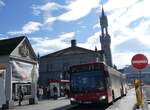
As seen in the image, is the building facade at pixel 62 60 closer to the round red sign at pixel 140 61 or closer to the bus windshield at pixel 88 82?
the bus windshield at pixel 88 82

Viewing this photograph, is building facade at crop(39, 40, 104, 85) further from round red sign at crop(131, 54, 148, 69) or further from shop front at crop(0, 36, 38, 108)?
round red sign at crop(131, 54, 148, 69)

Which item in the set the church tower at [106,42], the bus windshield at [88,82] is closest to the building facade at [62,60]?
the church tower at [106,42]

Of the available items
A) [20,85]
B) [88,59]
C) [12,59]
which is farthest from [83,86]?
[88,59]

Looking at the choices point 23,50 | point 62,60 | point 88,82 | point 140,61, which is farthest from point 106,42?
point 140,61

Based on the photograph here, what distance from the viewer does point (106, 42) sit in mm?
110625

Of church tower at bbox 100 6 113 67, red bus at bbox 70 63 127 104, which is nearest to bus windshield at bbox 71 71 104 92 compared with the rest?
red bus at bbox 70 63 127 104

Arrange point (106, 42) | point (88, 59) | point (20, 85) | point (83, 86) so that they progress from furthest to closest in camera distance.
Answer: point (106, 42)
point (88, 59)
point (20, 85)
point (83, 86)

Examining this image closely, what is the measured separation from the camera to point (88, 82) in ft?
65.8

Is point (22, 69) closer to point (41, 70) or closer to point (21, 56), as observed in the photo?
point (21, 56)

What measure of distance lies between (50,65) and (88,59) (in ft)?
38.1

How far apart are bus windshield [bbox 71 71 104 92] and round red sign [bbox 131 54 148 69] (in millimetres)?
8157

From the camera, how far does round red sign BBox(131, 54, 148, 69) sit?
11.9m

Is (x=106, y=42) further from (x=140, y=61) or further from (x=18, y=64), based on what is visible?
(x=140, y=61)

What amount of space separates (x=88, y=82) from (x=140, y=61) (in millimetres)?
8469
